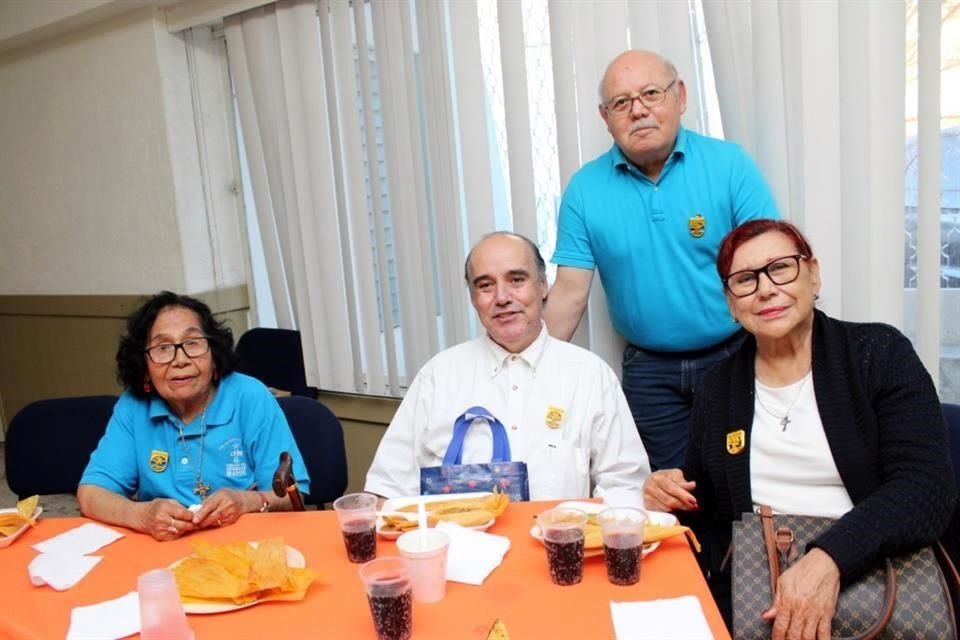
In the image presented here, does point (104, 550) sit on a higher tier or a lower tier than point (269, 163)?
lower

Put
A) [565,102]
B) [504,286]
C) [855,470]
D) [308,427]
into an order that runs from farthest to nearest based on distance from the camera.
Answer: [565,102]
[308,427]
[504,286]
[855,470]

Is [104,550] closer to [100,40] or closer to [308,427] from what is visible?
[308,427]

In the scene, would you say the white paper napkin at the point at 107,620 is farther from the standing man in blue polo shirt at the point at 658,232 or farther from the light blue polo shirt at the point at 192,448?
the standing man in blue polo shirt at the point at 658,232

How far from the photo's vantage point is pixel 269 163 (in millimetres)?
A: 3492

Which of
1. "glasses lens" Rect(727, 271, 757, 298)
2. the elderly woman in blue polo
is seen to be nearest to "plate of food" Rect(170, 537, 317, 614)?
the elderly woman in blue polo

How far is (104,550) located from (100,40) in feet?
10.2

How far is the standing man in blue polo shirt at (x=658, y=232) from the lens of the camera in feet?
7.25

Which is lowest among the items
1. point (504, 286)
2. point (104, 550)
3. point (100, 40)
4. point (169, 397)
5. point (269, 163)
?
point (104, 550)

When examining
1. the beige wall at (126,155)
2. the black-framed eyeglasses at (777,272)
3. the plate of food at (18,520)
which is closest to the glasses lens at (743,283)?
the black-framed eyeglasses at (777,272)

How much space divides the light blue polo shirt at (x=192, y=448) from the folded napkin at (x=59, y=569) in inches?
18.1

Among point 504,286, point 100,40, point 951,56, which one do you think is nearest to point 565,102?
point 504,286

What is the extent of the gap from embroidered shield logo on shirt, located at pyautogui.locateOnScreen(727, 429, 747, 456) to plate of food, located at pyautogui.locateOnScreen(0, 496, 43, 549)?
65.2 inches

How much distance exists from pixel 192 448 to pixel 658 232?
1.50 metres

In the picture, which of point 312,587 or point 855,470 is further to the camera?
point 855,470
